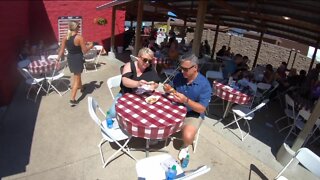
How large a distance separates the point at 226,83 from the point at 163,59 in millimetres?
2372

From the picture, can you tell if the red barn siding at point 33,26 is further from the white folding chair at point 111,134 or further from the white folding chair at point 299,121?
the white folding chair at point 299,121

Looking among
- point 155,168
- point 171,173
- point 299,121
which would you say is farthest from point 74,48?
point 299,121

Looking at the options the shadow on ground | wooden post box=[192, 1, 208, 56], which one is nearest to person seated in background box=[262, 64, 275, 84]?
wooden post box=[192, 1, 208, 56]

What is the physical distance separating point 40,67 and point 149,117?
3557 millimetres

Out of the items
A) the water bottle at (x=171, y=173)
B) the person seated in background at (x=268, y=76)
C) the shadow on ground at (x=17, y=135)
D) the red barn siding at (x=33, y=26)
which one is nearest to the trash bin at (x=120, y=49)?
the red barn siding at (x=33, y=26)

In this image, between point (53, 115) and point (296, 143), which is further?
point (53, 115)

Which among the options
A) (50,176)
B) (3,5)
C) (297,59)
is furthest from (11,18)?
(297,59)

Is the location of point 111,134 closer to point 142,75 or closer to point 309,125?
point 142,75

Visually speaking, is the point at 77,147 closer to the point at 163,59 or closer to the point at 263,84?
the point at 163,59

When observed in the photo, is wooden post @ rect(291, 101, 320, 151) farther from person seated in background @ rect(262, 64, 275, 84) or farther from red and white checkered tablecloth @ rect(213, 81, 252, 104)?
person seated in background @ rect(262, 64, 275, 84)

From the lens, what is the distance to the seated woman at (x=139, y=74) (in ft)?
12.7

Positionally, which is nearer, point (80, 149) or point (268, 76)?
point (80, 149)

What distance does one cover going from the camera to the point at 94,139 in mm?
4449

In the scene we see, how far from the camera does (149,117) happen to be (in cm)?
336
